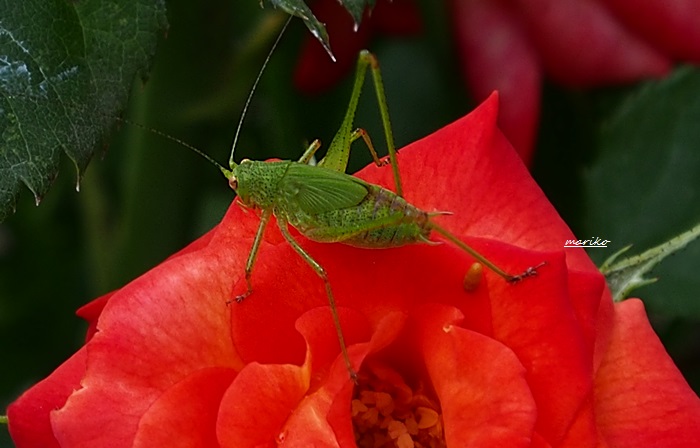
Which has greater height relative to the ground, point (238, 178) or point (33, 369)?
point (238, 178)

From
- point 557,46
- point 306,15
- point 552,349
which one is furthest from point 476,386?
point 557,46

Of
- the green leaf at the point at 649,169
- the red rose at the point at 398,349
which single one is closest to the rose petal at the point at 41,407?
the red rose at the point at 398,349

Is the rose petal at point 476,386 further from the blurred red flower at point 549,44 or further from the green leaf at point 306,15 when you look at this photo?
the blurred red flower at point 549,44

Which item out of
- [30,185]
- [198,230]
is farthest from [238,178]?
[198,230]

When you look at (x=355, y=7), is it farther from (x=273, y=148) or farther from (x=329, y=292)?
(x=273, y=148)

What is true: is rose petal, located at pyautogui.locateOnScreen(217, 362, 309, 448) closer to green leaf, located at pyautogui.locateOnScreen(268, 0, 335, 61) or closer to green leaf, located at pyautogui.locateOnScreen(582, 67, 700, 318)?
green leaf, located at pyautogui.locateOnScreen(268, 0, 335, 61)

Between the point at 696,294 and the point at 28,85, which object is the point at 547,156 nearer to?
the point at 696,294
